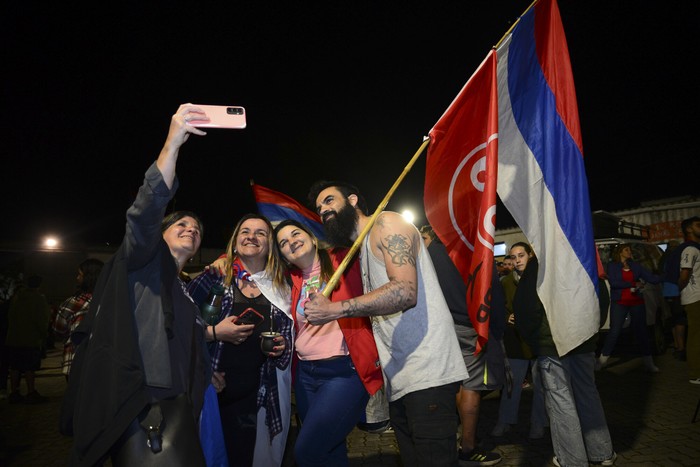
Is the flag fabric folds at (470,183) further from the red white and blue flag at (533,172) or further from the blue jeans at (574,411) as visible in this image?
the blue jeans at (574,411)

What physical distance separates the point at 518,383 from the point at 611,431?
43.2 inches

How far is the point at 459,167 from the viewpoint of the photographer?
139 inches

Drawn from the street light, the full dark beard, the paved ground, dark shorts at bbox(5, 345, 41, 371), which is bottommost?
the paved ground

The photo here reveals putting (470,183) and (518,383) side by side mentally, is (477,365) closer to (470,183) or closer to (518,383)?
(518,383)

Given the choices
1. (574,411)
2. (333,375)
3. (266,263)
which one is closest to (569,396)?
(574,411)

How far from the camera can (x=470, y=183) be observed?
11.1 feet

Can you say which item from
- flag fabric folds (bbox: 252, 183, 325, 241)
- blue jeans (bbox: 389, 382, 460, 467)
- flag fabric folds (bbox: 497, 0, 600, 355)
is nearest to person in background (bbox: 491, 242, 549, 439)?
flag fabric folds (bbox: 497, 0, 600, 355)

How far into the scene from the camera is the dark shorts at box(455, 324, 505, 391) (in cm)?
433

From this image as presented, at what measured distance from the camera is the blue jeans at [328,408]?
2.84m

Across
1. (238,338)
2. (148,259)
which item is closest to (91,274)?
(238,338)

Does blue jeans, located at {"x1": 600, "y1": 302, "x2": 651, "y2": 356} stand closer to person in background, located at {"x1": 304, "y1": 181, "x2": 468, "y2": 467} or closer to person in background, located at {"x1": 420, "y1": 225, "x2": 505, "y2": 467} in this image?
person in background, located at {"x1": 420, "y1": 225, "x2": 505, "y2": 467}

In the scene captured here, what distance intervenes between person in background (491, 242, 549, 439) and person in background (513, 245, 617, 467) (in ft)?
2.80

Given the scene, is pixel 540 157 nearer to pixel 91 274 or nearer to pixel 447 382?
pixel 447 382

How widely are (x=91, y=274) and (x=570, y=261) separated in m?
5.34
